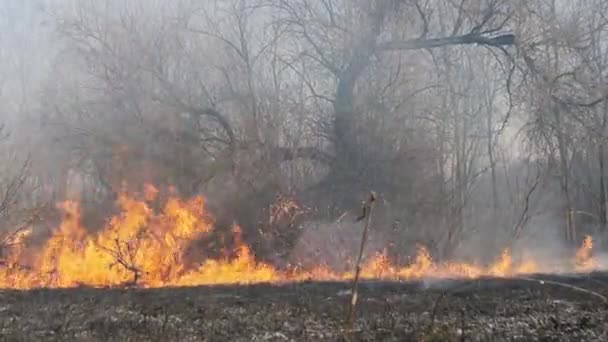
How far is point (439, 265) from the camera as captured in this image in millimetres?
19203

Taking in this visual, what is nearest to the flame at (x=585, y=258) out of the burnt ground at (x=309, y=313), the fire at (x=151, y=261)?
the fire at (x=151, y=261)

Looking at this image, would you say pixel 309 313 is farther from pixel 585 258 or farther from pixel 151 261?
pixel 585 258

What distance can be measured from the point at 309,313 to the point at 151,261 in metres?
7.06

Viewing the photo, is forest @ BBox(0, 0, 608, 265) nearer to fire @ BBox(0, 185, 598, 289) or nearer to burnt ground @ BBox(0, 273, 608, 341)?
fire @ BBox(0, 185, 598, 289)

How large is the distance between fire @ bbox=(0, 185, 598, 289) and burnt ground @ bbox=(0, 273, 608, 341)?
2143 mm

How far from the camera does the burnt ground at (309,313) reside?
8.75m

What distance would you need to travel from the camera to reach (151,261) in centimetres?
1639

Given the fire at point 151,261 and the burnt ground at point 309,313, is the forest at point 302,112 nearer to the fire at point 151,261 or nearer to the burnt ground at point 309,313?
the fire at point 151,261

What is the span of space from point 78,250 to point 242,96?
7695mm

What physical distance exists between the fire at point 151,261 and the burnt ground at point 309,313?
2143 mm

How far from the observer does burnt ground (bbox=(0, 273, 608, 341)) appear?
8750 millimetres

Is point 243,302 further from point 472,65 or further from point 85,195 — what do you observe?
point 472,65

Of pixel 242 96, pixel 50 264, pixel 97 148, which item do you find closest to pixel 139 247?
pixel 50 264

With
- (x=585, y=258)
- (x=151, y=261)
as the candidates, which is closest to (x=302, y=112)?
(x=151, y=261)
